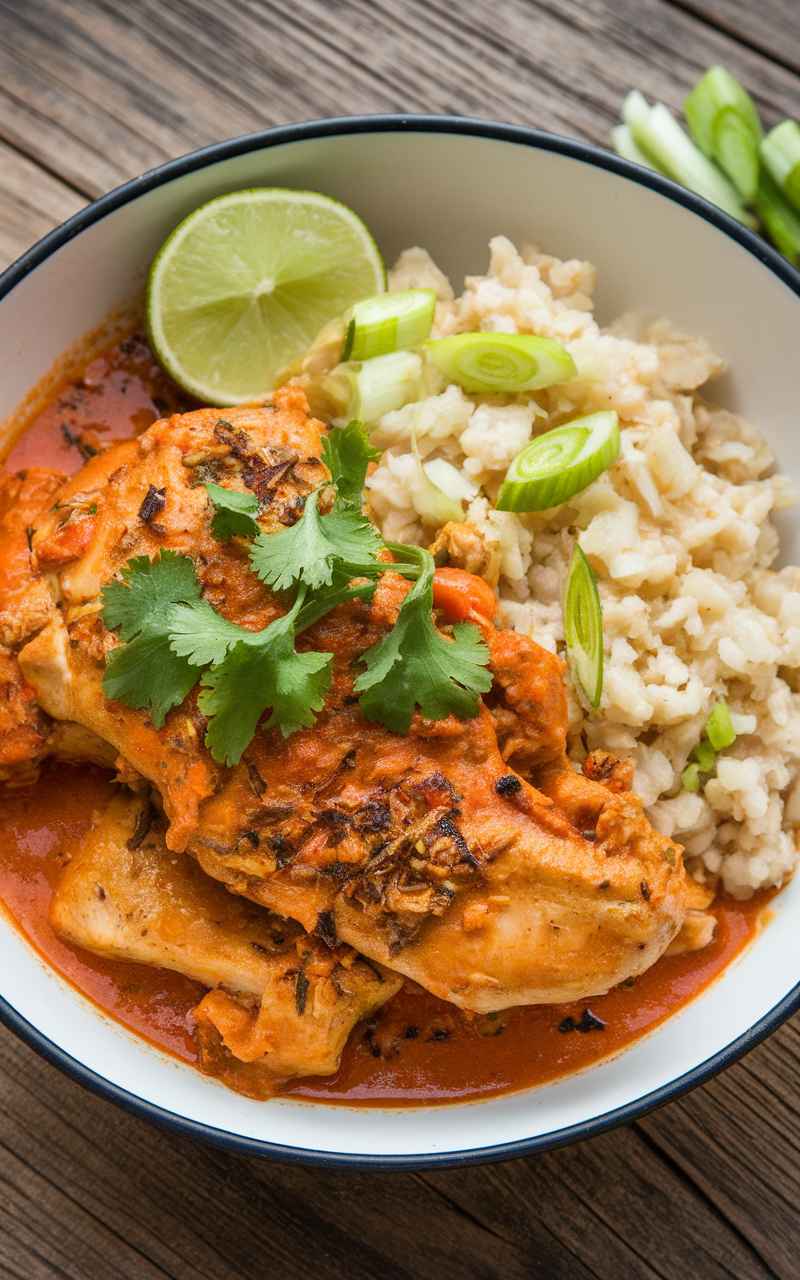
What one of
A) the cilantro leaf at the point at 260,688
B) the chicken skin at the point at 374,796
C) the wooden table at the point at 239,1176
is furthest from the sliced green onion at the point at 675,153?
the cilantro leaf at the point at 260,688

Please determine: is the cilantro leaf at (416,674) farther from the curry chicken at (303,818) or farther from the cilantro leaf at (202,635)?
the cilantro leaf at (202,635)

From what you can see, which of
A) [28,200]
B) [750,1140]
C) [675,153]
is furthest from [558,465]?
[750,1140]

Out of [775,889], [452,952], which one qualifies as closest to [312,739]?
[452,952]

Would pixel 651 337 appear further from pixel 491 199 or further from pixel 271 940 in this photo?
pixel 271 940

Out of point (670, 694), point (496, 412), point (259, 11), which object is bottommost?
point (670, 694)

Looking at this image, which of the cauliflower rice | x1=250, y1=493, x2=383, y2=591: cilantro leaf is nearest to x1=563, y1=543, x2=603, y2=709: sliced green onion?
the cauliflower rice

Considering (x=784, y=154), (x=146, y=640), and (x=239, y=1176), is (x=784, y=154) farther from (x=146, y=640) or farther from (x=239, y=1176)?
(x=239, y=1176)
